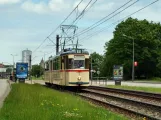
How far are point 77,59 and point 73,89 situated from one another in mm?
4465

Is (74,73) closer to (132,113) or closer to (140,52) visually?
(132,113)

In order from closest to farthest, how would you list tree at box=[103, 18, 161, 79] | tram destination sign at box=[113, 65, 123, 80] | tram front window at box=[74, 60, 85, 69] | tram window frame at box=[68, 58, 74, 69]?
tram window frame at box=[68, 58, 74, 69] < tram front window at box=[74, 60, 85, 69] < tram destination sign at box=[113, 65, 123, 80] < tree at box=[103, 18, 161, 79]

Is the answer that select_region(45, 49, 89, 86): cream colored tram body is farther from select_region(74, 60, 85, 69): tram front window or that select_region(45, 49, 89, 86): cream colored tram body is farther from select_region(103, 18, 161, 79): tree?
select_region(103, 18, 161, 79): tree

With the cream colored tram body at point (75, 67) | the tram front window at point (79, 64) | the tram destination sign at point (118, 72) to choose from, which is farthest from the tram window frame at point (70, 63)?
the tram destination sign at point (118, 72)

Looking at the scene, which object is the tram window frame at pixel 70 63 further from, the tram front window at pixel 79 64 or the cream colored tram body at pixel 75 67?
the tram front window at pixel 79 64

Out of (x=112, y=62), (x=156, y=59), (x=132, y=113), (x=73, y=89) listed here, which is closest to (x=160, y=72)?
(x=156, y=59)

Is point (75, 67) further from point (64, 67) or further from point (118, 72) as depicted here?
point (118, 72)

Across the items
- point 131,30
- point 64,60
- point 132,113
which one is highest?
point 131,30

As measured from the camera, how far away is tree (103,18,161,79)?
9538 centimetres

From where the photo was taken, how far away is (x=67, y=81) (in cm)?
3366

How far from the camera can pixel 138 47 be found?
9575cm

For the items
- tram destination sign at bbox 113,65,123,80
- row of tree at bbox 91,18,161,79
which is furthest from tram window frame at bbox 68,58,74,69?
row of tree at bbox 91,18,161,79

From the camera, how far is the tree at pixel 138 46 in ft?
313

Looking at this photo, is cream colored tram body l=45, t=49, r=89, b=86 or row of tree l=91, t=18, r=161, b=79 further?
row of tree l=91, t=18, r=161, b=79
